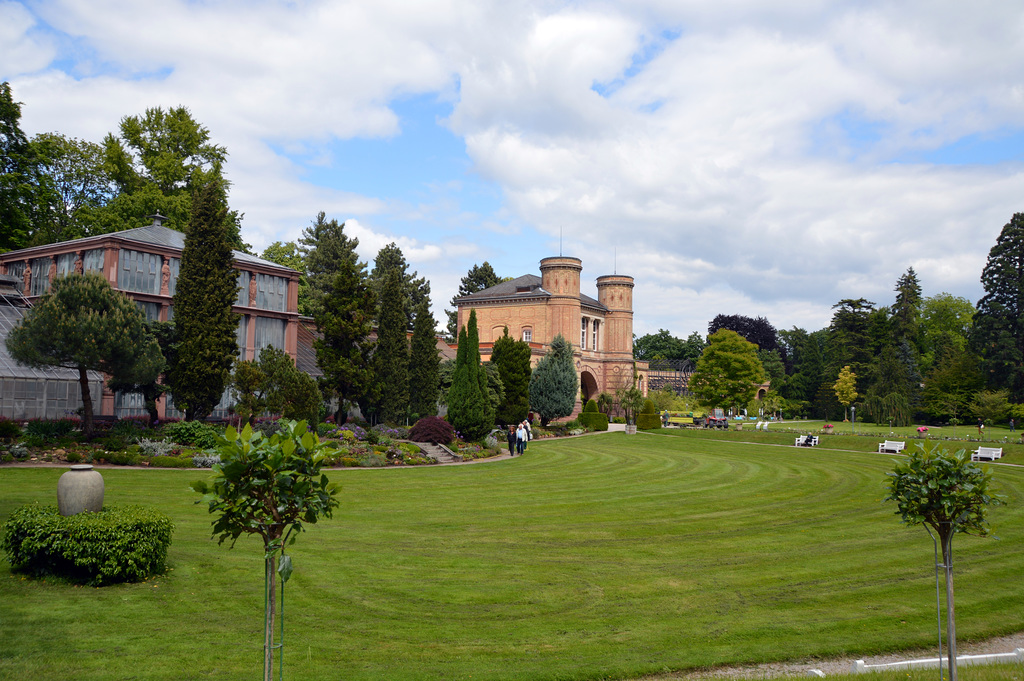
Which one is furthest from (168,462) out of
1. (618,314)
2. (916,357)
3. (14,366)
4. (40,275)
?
(916,357)

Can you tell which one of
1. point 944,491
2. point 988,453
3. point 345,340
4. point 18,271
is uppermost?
point 18,271

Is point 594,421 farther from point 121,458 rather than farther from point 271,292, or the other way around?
point 121,458

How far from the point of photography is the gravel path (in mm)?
8578

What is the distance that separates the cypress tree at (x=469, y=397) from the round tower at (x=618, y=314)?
31.9 m

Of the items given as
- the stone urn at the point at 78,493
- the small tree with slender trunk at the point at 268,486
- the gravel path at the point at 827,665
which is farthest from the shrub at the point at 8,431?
the gravel path at the point at 827,665

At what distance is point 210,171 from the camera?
49500 millimetres

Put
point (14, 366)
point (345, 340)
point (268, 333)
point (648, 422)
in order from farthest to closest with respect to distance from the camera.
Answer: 1. point (648, 422)
2. point (268, 333)
3. point (345, 340)
4. point (14, 366)

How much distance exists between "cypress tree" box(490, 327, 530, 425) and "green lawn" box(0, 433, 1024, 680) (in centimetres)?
2416

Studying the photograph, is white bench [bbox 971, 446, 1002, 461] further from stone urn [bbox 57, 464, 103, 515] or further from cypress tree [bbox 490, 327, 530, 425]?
stone urn [bbox 57, 464, 103, 515]

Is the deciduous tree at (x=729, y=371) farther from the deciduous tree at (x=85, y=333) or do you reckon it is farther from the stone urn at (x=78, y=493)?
the stone urn at (x=78, y=493)

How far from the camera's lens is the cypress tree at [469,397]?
3516 cm

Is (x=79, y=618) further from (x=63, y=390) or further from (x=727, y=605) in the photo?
(x=63, y=390)

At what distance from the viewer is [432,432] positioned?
3225 cm

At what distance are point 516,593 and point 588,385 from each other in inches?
2119
